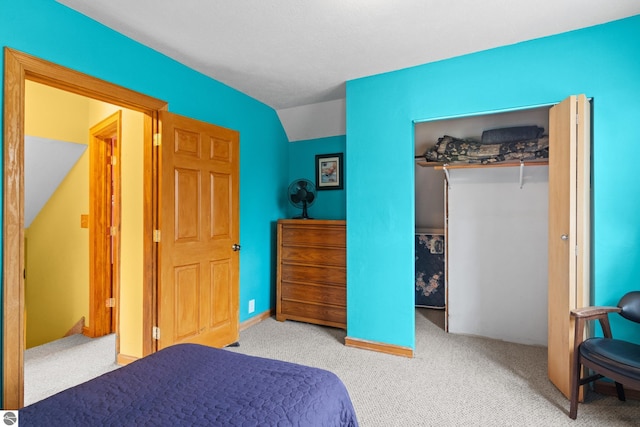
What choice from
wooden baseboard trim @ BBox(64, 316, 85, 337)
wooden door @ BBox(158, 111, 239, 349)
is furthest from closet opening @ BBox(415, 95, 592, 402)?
wooden baseboard trim @ BBox(64, 316, 85, 337)

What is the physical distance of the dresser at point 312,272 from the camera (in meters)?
3.51

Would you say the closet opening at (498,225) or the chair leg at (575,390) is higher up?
the closet opening at (498,225)

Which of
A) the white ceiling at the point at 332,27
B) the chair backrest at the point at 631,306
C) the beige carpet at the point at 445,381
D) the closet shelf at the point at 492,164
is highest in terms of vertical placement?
the white ceiling at the point at 332,27

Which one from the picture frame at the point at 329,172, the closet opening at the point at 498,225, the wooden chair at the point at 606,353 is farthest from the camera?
the picture frame at the point at 329,172

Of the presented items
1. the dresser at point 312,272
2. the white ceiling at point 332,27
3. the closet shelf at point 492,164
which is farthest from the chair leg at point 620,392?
the white ceiling at point 332,27

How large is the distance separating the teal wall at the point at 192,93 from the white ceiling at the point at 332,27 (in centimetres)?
12

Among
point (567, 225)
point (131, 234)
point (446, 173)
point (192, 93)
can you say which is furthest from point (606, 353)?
point (192, 93)

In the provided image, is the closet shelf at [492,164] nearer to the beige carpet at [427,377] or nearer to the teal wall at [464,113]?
the teal wall at [464,113]

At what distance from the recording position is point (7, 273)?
1.81 meters

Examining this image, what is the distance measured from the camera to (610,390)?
7.26ft

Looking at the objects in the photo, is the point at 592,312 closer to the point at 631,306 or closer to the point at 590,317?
the point at 590,317

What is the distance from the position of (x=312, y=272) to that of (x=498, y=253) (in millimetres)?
1870

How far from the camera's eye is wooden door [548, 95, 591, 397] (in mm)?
2102

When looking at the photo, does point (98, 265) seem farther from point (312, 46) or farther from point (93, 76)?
point (312, 46)
